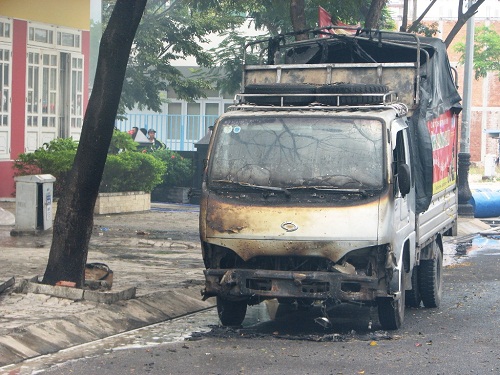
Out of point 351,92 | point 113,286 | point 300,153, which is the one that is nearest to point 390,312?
point 300,153

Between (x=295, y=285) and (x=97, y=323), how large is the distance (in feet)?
6.41

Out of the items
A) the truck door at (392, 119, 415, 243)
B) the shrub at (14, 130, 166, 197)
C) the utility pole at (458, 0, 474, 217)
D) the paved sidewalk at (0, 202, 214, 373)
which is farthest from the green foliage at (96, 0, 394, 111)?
the truck door at (392, 119, 415, 243)

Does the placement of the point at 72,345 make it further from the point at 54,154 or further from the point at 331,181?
the point at 54,154

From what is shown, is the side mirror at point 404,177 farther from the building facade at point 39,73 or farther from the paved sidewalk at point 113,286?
the building facade at point 39,73

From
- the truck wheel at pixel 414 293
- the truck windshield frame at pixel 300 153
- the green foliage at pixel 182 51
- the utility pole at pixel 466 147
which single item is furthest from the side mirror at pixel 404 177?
the green foliage at pixel 182 51

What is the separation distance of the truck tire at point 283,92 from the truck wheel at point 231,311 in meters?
2.08

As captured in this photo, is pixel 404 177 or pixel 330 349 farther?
pixel 404 177

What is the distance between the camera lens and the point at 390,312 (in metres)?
9.98

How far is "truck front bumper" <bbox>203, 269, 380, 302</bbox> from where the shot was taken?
945 centimetres

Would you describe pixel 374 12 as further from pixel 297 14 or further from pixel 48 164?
pixel 48 164

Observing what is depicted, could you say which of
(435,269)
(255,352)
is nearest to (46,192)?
(435,269)

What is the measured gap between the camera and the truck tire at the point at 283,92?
10.5m

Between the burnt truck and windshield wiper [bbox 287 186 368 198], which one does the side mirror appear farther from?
windshield wiper [bbox 287 186 368 198]

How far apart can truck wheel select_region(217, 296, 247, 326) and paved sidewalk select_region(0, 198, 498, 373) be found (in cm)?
77
